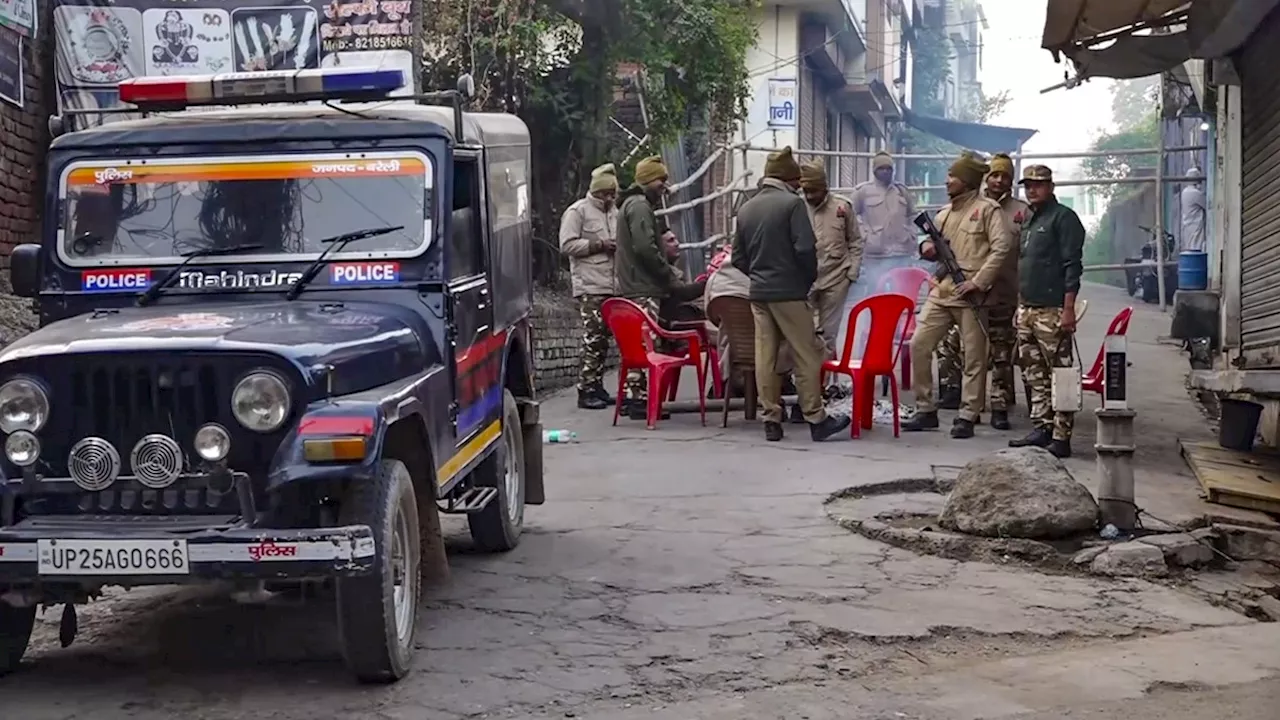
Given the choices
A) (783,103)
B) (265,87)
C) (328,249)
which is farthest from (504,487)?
(783,103)

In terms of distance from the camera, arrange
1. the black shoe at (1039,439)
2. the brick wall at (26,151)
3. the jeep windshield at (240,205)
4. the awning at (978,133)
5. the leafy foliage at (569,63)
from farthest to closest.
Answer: the awning at (978,133) < the leafy foliage at (569,63) < the brick wall at (26,151) < the black shoe at (1039,439) < the jeep windshield at (240,205)

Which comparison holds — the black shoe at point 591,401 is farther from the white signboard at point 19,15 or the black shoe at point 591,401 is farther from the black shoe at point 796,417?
the white signboard at point 19,15

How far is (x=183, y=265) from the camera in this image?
585 centimetres

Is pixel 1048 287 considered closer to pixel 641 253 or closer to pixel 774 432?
pixel 774 432

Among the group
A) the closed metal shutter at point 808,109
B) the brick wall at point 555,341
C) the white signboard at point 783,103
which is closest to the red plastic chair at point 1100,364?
the brick wall at point 555,341

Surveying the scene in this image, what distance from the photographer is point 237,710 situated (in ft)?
15.8

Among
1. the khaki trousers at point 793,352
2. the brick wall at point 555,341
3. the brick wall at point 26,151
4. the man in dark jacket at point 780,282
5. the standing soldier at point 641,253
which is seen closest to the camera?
the man in dark jacket at point 780,282

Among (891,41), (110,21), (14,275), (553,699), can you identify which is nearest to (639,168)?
(110,21)

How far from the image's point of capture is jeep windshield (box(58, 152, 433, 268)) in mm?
5922

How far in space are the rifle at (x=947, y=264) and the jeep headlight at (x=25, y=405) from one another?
7.38m

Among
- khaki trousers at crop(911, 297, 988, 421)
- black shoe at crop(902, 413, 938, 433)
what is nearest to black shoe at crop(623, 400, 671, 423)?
black shoe at crop(902, 413, 938, 433)

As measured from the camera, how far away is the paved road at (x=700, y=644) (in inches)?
194

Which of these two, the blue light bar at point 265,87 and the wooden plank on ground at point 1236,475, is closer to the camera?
the blue light bar at point 265,87

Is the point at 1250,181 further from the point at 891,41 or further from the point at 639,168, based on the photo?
the point at 891,41
